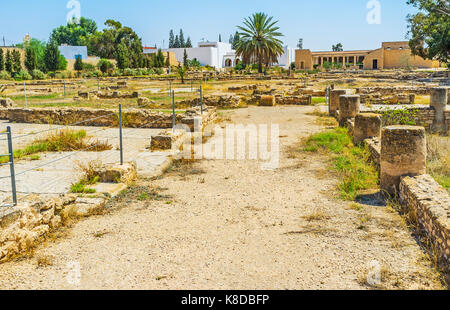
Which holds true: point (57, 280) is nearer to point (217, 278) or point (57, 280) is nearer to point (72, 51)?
point (217, 278)

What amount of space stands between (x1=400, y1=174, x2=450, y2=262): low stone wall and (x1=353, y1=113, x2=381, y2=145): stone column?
4.14m

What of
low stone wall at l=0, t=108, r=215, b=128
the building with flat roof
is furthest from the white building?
low stone wall at l=0, t=108, r=215, b=128

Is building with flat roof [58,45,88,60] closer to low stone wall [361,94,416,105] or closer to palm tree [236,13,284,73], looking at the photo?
palm tree [236,13,284,73]

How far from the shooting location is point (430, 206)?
4895 mm

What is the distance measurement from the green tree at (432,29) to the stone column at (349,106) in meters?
23.4

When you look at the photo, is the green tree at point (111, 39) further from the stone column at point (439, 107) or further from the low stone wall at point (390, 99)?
the stone column at point (439, 107)

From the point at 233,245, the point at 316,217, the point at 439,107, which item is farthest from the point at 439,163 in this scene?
the point at 439,107

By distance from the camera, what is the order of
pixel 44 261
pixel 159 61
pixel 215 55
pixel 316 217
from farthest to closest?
1. pixel 215 55
2. pixel 159 61
3. pixel 316 217
4. pixel 44 261

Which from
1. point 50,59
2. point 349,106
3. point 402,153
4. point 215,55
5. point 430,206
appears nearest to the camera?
point 430,206

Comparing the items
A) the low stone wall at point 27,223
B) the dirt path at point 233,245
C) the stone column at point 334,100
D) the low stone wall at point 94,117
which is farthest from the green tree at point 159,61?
the low stone wall at point 27,223

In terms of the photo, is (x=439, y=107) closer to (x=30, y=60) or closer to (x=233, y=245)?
(x=233, y=245)

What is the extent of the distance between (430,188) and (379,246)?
4.65 feet

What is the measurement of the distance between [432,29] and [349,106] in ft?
99.2
